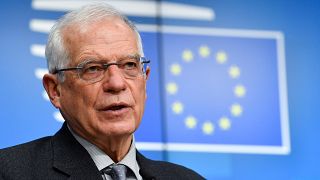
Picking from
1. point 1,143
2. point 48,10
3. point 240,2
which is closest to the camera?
point 1,143

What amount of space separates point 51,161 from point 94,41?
1.04 feet

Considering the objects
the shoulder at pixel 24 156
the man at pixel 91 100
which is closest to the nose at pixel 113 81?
the man at pixel 91 100

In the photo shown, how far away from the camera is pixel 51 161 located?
64.4 inches

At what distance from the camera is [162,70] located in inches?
110

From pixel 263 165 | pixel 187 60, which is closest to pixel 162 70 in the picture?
pixel 187 60

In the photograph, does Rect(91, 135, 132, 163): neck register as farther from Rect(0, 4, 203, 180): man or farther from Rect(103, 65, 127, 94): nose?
Rect(103, 65, 127, 94): nose

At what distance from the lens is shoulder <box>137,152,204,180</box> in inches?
69.2

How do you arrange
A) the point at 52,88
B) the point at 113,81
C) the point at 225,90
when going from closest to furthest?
1. the point at 113,81
2. the point at 52,88
3. the point at 225,90

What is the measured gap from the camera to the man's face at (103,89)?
1.63 metres

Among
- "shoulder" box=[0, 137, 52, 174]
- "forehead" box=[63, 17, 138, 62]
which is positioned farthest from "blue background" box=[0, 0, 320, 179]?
"forehead" box=[63, 17, 138, 62]

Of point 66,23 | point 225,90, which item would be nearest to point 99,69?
point 66,23

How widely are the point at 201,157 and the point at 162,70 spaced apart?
15.8 inches

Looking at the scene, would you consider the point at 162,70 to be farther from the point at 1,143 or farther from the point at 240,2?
the point at 1,143

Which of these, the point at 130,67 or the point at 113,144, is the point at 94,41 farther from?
the point at 113,144
